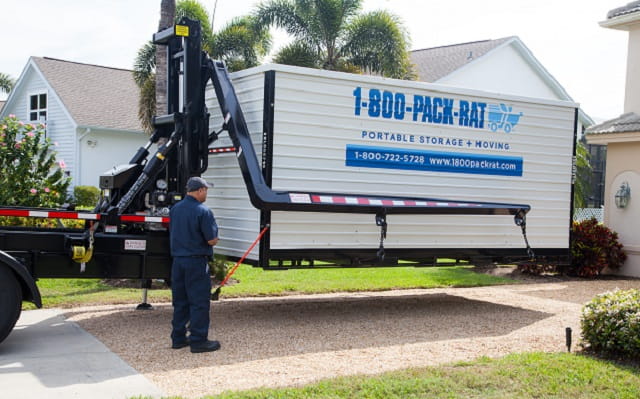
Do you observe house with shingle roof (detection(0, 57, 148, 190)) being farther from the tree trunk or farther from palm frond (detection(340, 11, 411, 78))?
the tree trunk

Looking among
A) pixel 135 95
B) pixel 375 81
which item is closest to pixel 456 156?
pixel 375 81

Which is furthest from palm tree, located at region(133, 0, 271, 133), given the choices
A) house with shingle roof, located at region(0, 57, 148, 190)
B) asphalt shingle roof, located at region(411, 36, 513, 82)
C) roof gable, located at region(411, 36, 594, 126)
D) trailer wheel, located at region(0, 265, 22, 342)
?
trailer wheel, located at region(0, 265, 22, 342)

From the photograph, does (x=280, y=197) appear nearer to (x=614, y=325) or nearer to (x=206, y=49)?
(x=614, y=325)

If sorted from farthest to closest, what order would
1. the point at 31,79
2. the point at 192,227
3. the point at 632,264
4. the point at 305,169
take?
the point at 31,79
the point at 632,264
the point at 305,169
the point at 192,227

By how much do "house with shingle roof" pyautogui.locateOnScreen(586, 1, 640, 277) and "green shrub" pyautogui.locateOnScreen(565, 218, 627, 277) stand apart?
0.95ft

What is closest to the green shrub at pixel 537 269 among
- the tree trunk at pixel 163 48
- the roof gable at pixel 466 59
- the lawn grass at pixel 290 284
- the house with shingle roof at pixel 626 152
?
the lawn grass at pixel 290 284

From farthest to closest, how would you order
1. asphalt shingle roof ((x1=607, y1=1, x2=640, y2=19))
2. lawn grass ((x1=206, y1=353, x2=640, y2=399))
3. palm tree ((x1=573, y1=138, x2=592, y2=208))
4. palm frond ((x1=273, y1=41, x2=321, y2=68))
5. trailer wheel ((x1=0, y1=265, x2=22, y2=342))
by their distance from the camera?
palm tree ((x1=573, y1=138, x2=592, y2=208))
palm frond ((x1=273, y1=41, x2=321, y2=68))
asphalt shingle roof ((x1=607, y1=1, x2=640, y2=19))
trailer wheel ((x1=0, y1=265, x2=22, y2=342))
lawn grass ((x1=206, y1=353, x2=640, y2=399))

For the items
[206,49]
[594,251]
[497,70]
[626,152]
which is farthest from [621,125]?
[497,70]

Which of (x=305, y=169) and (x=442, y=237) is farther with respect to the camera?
(x=442, y=237)

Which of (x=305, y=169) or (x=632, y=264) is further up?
(x=305, y=169)

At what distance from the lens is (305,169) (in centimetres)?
845

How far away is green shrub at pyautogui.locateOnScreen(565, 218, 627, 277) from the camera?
14.0m

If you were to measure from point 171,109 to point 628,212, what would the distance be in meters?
10.0

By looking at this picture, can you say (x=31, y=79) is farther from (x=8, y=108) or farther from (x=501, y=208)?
(x=501, y=208)
